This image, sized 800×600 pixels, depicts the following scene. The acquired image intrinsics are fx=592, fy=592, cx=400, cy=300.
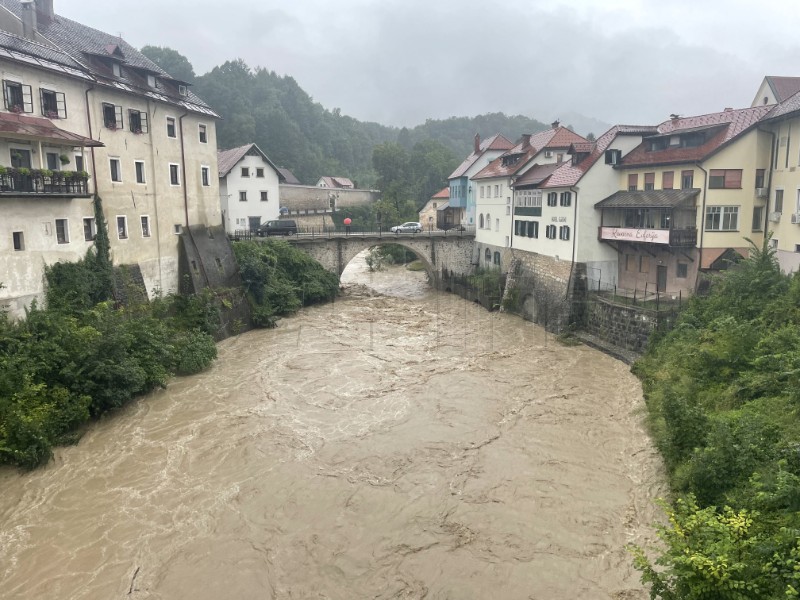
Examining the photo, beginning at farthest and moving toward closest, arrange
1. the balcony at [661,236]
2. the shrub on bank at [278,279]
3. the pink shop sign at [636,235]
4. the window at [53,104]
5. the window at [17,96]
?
the shrub on bank at [278,279] < the pink shop sign at [636,235] < the balcony at [661,236] < the window at [53,104] < the window at [17,96]

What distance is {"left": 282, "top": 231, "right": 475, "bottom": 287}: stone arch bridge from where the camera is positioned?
4191cm

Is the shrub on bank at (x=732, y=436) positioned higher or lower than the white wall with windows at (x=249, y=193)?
lower

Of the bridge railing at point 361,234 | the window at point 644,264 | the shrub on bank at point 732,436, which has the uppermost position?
the bridge railing at point 361,234

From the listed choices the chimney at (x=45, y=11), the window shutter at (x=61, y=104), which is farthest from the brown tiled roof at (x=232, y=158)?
the window shutter at (x=61, y=104)

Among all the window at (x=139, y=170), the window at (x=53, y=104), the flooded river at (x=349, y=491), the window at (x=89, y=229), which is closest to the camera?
the flooded river at (x=349, y=491)

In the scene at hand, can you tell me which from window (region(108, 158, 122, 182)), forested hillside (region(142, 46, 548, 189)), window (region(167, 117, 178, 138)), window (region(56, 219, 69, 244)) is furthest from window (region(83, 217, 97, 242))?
forested hillside (region(142, 46, 548, 189))

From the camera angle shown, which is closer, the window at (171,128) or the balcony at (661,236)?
the balcony at (661,236)

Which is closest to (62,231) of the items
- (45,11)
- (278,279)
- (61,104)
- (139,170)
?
(61,104)

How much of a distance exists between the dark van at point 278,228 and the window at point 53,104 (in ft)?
58.7

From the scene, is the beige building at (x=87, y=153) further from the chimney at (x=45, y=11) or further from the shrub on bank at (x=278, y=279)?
the shrub on bank at (x=278, y=279)

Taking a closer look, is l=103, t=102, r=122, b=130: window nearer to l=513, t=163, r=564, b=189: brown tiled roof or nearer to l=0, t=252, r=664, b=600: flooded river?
l=0, t=252, r=664, b=600: flooded river

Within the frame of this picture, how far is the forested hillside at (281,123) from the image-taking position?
293 feet

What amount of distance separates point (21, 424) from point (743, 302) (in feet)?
80.9

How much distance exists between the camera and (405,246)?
45.9 metres
